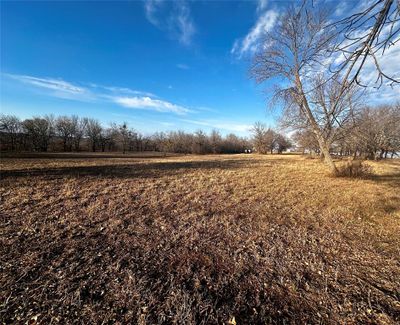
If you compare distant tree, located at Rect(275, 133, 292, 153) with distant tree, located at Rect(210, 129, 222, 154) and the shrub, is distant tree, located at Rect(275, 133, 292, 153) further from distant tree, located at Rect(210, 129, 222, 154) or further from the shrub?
the shrub

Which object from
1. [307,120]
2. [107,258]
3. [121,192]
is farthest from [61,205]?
[307,120]

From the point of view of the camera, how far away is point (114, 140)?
59969 mm

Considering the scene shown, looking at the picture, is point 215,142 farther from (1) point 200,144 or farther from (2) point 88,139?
(2) point 88,139

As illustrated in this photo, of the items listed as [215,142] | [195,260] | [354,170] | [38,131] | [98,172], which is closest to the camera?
[195,260]

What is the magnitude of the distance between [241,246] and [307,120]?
10005 mm

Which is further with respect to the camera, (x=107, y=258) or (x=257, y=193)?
(x=257, y=193)

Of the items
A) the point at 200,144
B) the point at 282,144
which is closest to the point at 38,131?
the point at 200,144

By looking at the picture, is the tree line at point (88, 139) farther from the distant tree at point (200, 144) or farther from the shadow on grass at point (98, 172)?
the shadow on grass at point (98, 172)

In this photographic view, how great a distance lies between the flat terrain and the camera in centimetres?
209

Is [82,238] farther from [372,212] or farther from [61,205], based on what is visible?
[372,212]

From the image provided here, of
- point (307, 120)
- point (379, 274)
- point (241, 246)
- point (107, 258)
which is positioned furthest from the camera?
point (307, 120)

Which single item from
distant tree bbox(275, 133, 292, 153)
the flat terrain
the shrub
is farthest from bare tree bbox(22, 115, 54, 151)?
distant tree bbox(275, 133, 292, 153)

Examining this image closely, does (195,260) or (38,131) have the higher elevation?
(38,131)

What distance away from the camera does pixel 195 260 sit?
117 inches
